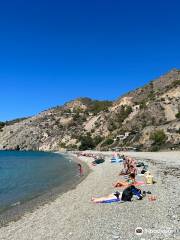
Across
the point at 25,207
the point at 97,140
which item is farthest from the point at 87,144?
the point at 25,207

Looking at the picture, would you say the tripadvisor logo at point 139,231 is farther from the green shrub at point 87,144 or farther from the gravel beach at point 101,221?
the green shrub at point 87,144

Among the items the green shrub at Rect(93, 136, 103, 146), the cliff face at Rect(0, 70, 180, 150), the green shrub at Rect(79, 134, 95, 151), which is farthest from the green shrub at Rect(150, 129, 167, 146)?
the green shrub at Rect(79, 134, 95, 151)

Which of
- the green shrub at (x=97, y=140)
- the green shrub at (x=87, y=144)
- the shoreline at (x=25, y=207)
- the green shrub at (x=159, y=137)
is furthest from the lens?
the green shrub at (x=87, y=144)

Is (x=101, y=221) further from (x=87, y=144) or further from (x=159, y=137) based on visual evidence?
(x=87, y=144)

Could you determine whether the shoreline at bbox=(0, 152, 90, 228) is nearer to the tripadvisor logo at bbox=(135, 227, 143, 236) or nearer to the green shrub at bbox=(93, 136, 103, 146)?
the tripadvisor logo at bbox=(135, 227, 143, 236)

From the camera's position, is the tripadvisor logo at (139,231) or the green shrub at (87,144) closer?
the tripadvisor logo at (139,231)

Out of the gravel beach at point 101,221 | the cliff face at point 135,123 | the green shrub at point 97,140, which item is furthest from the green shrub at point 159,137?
the gravel beach at point 101,221

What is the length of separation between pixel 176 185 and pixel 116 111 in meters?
129

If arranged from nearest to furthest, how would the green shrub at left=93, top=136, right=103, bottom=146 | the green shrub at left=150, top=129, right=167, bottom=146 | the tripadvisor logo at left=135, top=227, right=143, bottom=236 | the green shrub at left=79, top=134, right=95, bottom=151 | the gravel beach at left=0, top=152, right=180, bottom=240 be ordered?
the tripadvisor logo at left=135, top=227, right=143, bottom=236 < the gravel beach at left=0, top=152, right=180, bottom=240 < the green shrub at left=150, top=129, right=167, bottom=146 < the green shrub at left=93, top=136, right=103, bottom=146 < the green shrub at left=79, top=134, right=95, bottom=151

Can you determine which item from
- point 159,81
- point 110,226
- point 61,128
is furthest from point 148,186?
point 61,128

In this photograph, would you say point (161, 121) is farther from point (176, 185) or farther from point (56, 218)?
point (56, 218)

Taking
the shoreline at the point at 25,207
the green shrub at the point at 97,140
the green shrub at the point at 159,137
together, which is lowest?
the shoreline at the point at 25,207

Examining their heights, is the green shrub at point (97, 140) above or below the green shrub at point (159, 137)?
above

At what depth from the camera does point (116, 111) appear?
156375 millimetres
